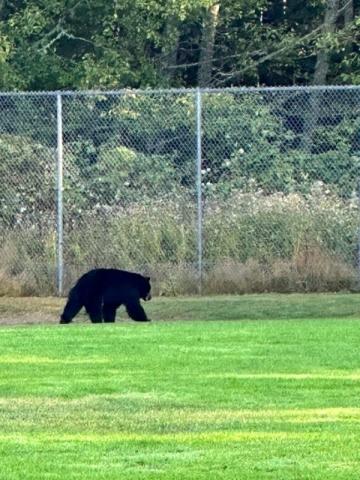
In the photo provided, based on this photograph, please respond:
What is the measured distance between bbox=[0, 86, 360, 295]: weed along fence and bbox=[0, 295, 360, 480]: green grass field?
2.80 m

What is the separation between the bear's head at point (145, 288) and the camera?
18609mm

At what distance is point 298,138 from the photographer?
22375mm

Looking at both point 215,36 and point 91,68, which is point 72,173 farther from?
point 215,36

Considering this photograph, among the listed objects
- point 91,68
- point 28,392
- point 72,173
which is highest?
point 91,68

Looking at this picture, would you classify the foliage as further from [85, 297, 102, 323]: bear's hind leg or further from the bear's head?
[85, 297, 102, 323]: bear's hind leg

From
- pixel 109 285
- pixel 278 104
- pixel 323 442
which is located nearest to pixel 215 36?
pixel 278 104

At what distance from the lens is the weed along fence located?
2028cm

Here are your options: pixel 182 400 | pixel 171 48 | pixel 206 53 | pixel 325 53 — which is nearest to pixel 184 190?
pixel 171 48

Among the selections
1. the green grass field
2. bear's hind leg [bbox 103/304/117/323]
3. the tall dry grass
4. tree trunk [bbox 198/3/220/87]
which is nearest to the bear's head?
bear's hind leg [bbox 103/304/117/323]

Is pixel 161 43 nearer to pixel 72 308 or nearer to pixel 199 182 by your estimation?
pixel 199 182

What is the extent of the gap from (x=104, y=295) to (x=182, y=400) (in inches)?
304

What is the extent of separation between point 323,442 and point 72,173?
13.1m

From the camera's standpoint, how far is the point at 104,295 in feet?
59.7

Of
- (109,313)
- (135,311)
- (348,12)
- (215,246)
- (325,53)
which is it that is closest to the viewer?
(135,311)
